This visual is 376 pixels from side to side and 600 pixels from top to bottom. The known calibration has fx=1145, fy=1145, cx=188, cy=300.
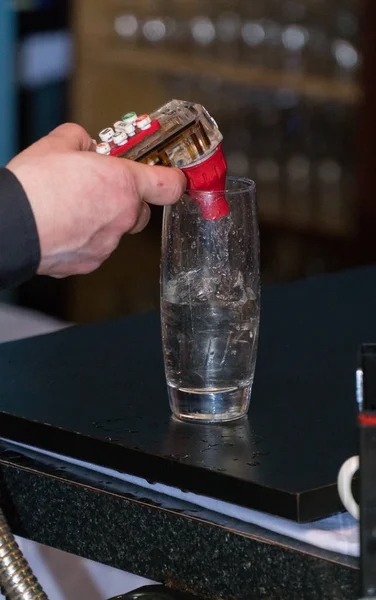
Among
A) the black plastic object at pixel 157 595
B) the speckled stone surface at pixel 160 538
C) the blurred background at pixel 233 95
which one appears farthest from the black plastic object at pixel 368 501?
the blurred background at pixel 233 95

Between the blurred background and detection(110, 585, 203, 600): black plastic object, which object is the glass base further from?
the blurred background

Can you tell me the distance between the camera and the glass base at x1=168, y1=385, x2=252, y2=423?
954mm

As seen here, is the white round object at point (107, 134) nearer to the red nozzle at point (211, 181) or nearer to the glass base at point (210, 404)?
the red nozzle at point (211, 181)

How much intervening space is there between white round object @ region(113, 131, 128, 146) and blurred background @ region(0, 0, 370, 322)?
2.07 metres

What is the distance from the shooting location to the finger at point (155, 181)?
0.90 meters

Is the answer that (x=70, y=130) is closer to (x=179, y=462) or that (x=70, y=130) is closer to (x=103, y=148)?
(x=103, y=148)

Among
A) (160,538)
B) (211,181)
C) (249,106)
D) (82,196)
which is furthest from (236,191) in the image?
(249,106)

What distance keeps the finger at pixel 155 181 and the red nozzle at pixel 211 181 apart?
0.03m

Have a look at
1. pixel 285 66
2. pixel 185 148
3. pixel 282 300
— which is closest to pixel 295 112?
pixel 285 66

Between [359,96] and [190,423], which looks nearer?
[190,423]

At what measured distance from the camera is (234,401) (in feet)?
3.14

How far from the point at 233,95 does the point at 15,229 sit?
254 centimetres

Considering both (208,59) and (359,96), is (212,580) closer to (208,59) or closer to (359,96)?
(359,96)

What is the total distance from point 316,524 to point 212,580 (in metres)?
0.09
